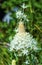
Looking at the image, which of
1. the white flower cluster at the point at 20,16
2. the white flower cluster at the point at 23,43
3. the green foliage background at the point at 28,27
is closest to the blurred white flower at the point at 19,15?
the white flower cluster at the point at 20,16

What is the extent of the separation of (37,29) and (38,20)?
47cm

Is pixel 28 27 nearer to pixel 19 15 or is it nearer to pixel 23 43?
pixel 19 15

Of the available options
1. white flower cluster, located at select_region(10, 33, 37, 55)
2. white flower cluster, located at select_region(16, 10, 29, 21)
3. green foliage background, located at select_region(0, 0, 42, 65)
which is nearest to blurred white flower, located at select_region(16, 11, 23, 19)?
white flower cluster, located at select_region(16, 10, 29, 21)

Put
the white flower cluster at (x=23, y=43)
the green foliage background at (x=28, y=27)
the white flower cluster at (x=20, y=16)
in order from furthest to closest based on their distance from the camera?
→ the white flower cluster at (x=20, y=16), the green foliage background at (x=28, y=27), the white flower cluster at (x=23, y=43)

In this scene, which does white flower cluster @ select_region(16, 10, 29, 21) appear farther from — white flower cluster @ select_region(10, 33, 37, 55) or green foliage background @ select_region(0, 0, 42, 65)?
white flower cluster @ select_region(10, 33, 37, 55)

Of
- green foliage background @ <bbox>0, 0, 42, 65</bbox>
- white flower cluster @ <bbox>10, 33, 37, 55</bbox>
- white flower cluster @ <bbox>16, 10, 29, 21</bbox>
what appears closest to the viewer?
white flower cluster @ <bbox>10, 33, 37, 55</bbox>

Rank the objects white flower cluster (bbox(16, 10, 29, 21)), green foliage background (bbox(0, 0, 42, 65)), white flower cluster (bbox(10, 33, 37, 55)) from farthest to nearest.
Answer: white flower cluster (bbox(16, 10, 29, 21)) → green foliage background (bbox(0, 0, 42, 65)) → white flower cluster (bbox(10, 33, 37, 55))

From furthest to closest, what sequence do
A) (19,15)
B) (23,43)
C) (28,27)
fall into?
1. (28,27)
2. (19,15)
3. (23,43)

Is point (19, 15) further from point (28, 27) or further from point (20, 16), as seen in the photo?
point (28, 27)

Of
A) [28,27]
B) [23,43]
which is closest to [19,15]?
[28,27]

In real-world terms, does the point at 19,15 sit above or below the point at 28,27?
above

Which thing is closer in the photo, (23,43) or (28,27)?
Result: (23,43)

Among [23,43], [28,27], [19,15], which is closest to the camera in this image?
[23,43]

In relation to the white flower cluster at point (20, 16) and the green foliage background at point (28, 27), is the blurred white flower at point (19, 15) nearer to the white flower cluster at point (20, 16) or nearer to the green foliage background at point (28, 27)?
the white flower cluster at point (20, 16)
